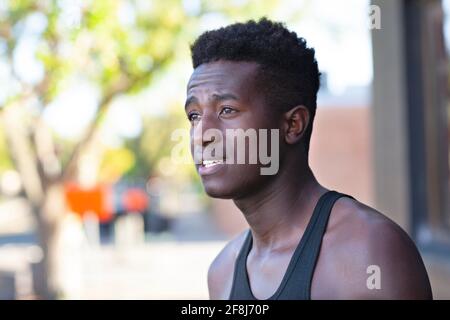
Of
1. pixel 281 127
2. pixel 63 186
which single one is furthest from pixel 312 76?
pixel 63 186

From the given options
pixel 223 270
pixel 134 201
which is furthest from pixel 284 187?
pixel 134 201

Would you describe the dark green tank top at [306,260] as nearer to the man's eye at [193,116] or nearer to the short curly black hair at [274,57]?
the short curly black hair at [274,57]

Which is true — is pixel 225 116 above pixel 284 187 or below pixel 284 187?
above

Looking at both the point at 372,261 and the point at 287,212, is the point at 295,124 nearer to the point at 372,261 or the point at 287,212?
the point at 287,212

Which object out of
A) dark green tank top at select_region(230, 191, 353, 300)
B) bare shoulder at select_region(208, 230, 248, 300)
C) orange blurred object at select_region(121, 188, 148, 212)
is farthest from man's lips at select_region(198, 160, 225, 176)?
orange blurred object at select_region(121, 188, 148, 212)

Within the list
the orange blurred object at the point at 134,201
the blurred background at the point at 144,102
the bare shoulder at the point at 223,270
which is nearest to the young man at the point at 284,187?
the bare shoulder at the point at 223,270

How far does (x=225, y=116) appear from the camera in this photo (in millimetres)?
1988

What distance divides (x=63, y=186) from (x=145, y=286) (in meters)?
2.34

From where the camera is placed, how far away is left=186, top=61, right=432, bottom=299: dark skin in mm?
1833

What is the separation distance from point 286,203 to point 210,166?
0.26 m

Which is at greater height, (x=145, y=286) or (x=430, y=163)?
(x=430, y=163)

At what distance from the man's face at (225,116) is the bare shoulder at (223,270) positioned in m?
0.44

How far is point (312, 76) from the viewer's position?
212cm
